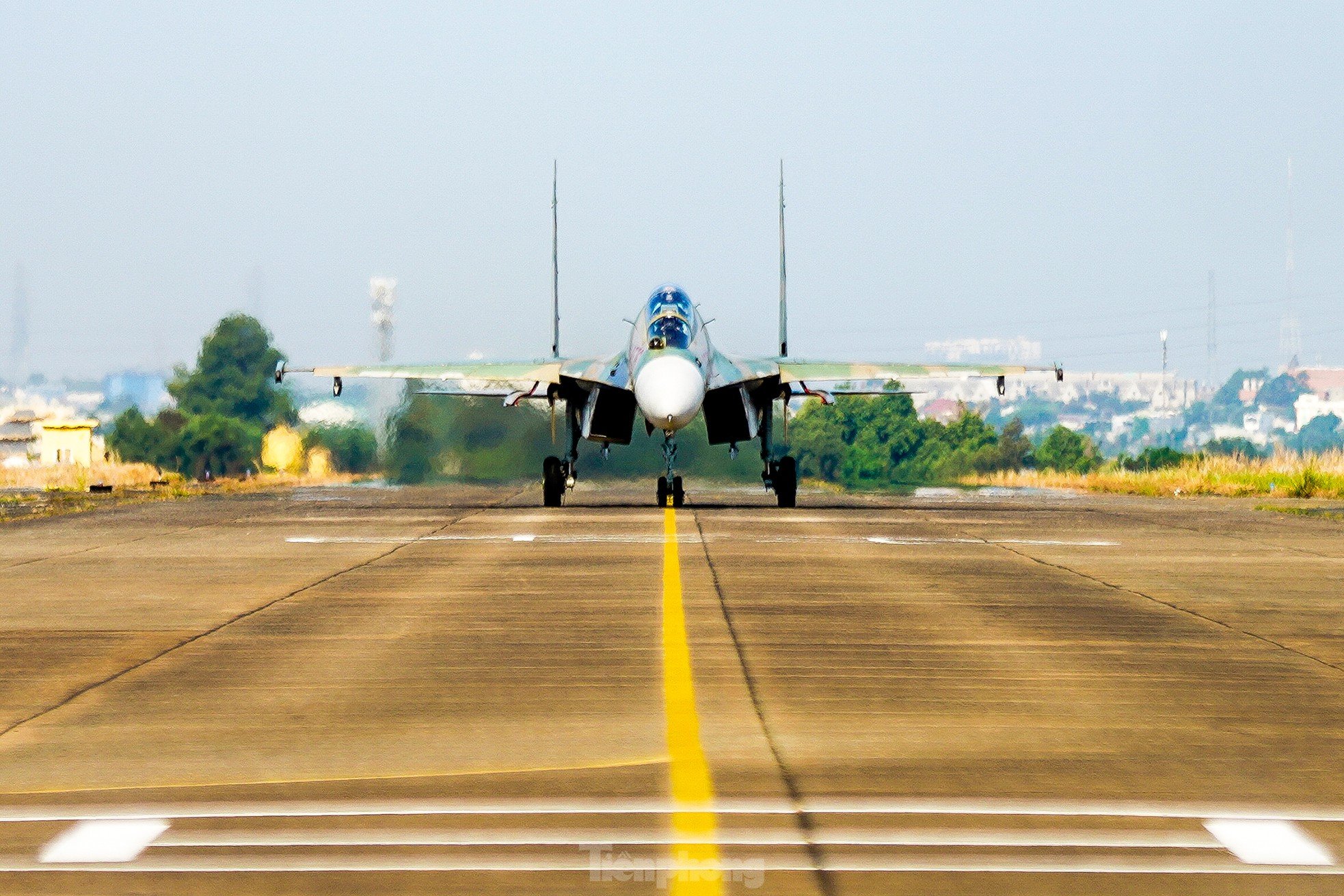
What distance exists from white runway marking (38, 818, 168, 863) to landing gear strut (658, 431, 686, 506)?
2471 centimetres

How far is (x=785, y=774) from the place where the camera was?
268 inches

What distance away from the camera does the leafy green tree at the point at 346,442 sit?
177ft

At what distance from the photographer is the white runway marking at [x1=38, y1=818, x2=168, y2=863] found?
5.46m

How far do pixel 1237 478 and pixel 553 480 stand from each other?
75.1ft

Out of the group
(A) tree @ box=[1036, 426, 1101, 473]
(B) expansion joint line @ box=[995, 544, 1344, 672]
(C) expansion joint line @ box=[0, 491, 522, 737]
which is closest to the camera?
(C) expansion joint line @ box=[0, 491, 522, 737]

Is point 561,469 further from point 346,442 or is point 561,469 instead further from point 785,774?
point 785,774

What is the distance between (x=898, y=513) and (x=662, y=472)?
583 inches

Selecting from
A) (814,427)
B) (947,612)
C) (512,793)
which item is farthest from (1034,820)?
(814,427)

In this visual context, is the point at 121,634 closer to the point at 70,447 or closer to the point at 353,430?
the point at 353,430

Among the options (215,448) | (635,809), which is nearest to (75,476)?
(215,448)

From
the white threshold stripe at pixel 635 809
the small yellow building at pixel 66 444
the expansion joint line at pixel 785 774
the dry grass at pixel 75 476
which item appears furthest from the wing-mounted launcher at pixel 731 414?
the small yellow building at pixel 66 444

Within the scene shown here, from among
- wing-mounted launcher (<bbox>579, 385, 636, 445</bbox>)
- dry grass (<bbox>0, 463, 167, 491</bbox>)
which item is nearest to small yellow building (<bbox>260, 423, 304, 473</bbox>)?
dry grass (<bbox>0, 463, 167, 491</bbox>)

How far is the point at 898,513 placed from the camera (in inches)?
1184

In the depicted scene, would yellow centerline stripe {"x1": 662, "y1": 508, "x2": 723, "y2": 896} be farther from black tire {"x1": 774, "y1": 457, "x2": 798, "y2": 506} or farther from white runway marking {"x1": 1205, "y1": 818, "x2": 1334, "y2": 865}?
black tire {"x1": 774, "y1": 457, "x2": 798, "y2": 506}
